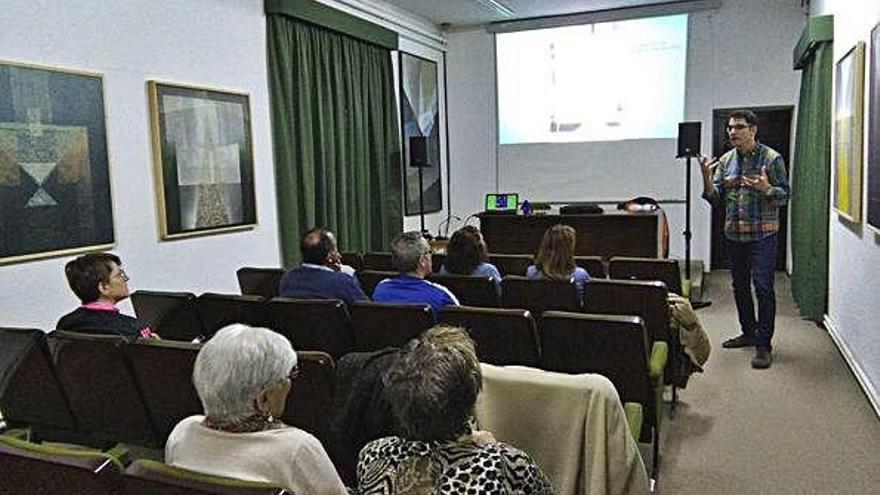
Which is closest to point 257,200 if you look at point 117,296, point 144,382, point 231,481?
point 117,296

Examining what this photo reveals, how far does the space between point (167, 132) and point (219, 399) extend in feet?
11.0

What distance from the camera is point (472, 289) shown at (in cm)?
352

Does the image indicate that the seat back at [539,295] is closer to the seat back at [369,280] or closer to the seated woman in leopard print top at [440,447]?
the seat back at [369,280]

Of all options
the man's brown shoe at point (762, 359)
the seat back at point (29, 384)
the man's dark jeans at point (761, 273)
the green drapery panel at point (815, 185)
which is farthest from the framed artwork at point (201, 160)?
the green drapery panel at point (815, 185)

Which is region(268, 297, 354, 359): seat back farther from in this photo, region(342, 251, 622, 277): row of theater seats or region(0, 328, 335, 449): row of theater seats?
region(342, 251, 622, 277): row of theater seats

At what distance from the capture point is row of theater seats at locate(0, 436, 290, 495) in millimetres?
1275

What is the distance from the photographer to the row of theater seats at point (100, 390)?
93.9 inches

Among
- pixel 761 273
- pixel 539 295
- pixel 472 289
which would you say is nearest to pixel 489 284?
pixel 472 289

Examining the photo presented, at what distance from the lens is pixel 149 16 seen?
170 inches

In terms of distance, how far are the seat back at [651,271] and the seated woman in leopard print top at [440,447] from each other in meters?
2.63

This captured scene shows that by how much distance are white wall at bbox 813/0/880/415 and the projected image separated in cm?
252

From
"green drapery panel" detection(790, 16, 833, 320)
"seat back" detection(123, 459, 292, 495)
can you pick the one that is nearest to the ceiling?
"green drapery panel" detection(790, 16, 833, 320)

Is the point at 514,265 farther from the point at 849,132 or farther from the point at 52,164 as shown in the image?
the point at 52,164

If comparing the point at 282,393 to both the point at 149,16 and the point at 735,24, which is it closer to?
the point at 149,16
